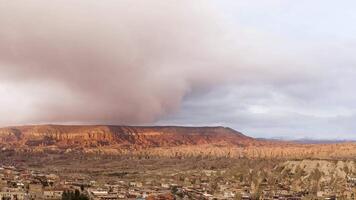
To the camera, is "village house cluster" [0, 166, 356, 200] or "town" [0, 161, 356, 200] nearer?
"village house cluster" [0, 166, 356, 200]

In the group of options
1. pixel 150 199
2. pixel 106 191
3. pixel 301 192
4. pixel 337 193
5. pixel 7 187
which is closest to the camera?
pixel 150 199

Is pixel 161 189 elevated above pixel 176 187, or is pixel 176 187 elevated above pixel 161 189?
pixel 176 187

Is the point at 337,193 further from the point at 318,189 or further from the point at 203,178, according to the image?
the point at 203,178

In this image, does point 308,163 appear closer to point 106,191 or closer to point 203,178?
point 203,178

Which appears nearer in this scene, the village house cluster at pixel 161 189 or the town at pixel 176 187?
the village house cluster at pixel 161 189

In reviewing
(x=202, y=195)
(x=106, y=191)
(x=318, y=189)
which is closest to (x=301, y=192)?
(x=318, y=189)

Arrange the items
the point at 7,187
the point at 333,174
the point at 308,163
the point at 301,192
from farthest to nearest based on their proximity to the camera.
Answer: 1. the point at 308,163
2. the point at 333,174
3. the point at 301,192
4. the point at 7,187

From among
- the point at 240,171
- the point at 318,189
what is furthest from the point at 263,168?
the point at 318,189

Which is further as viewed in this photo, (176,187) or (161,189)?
(176,187)

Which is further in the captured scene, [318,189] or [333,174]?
[333,174]
